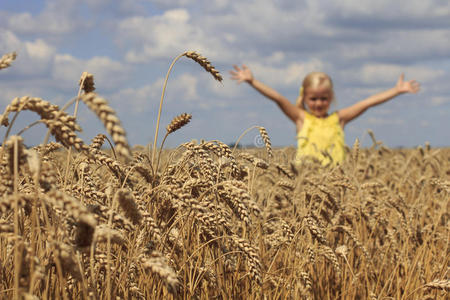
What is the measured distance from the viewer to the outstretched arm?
8.27 m

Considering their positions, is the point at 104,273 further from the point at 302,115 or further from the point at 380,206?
the point at 302,115

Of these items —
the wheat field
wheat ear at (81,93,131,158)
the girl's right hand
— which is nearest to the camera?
wheat ear at (81,93,131,158)

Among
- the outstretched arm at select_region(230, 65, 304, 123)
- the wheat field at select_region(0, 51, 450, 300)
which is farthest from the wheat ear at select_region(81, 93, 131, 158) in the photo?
the outstretched arm at select_region(230, 65, 304, 123)

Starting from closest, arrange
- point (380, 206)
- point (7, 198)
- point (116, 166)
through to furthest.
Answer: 1. point (7, 198)
2. point (116, 166)
3. point (380, 206)

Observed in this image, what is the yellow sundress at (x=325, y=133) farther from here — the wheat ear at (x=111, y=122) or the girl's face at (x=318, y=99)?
the wheat ear at (x=111, y=122)

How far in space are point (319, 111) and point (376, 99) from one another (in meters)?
1.03

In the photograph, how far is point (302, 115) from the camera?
9.34 m

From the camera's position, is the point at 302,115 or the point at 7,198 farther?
the point at 302,115

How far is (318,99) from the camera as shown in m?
9.21

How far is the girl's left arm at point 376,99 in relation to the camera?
8.55 meters

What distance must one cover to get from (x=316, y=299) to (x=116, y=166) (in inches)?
67.1

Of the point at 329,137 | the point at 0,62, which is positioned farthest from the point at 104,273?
the point at 329,137

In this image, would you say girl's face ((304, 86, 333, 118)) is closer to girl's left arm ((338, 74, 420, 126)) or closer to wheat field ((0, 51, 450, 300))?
girl's left arm ((338, 74, 420, 126))

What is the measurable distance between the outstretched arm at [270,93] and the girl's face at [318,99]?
25 cm
